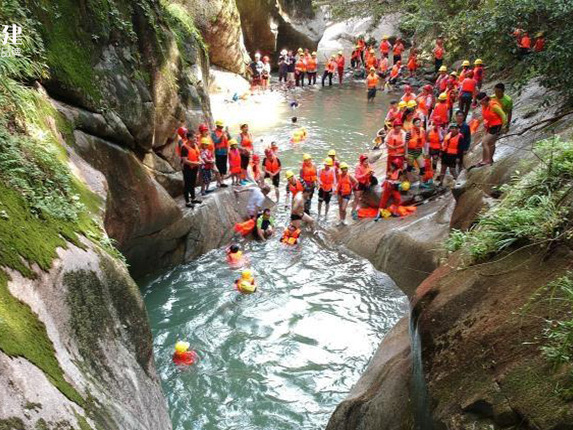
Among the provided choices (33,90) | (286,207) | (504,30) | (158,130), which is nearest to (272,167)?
(286,207)

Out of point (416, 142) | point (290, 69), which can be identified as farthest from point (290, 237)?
point (290, 69)

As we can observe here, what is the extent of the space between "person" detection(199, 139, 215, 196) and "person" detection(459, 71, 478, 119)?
8142 millimetres

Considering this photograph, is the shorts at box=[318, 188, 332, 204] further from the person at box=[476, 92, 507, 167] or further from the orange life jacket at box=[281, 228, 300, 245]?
the person at box=[476, 92, 507, 167]

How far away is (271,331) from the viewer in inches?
390

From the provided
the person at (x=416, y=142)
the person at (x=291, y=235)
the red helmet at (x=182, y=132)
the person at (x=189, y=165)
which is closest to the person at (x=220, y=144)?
the red helmet at (x=182, y=132)

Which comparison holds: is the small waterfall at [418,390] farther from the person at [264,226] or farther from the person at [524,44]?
the person at [264,226]

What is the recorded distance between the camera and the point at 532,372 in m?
3.73

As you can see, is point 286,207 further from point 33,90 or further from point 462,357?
point 462,357

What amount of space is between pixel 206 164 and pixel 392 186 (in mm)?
4752

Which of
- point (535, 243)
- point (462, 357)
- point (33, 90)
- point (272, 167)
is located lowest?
point (272, 167)

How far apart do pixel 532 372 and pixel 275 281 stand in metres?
8.23

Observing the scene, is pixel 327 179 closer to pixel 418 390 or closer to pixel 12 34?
pixel 12 34

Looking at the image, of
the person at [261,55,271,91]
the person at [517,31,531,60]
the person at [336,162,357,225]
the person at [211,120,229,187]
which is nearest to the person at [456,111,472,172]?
the person at [517,31,531,60]

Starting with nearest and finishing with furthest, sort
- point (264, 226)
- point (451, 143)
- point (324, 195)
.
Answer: point (451, 143)
point (264, 226)
point (324, 195)
